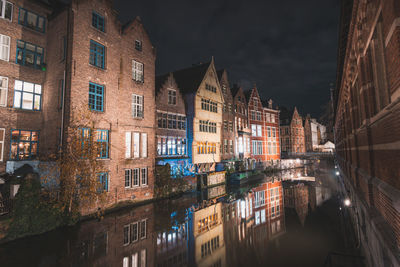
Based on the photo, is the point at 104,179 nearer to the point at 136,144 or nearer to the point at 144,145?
the point at 136,144

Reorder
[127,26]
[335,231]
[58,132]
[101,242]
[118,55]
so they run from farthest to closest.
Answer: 1. [127,26]
2. [118,55]
3. [58,132]
4. [335,231]
5. [101,242]

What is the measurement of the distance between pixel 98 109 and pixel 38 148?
17.5ft

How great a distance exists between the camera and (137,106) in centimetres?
2084

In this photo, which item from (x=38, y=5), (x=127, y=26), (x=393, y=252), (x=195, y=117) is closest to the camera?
(x=393, y=252)

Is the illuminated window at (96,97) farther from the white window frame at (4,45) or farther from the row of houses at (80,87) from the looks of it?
the white window frame at (4,45)

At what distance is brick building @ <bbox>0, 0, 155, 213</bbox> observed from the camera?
15.3 meters

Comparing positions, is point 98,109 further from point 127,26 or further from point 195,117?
point 195,117

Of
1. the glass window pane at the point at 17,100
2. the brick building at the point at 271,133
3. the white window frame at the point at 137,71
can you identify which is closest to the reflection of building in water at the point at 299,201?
the white window frame at the point at 137,71

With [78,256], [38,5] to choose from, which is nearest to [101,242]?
[78,256]

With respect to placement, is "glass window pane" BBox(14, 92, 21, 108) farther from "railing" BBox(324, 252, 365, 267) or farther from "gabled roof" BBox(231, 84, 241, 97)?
"gabled roof" BBox(231, 84, 241, 97)

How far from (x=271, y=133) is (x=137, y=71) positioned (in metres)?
41.2

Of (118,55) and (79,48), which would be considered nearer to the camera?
(79,48)

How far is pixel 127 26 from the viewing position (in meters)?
20.5

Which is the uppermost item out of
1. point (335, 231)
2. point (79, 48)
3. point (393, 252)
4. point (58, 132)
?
point (79, 48)
